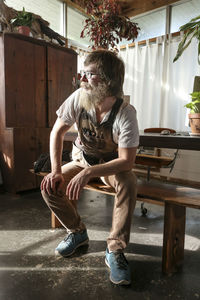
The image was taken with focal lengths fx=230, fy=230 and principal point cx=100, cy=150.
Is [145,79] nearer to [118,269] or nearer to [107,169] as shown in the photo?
[107,169]

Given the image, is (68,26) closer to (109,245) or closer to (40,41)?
(40,41)

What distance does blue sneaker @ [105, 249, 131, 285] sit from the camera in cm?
117

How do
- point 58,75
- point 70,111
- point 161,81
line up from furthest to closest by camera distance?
point 161,81, point 58,75, point 70,111

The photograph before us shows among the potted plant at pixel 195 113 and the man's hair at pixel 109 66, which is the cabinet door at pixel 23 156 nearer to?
the man's hair at pixel 109 66

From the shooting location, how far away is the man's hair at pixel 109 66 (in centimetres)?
130

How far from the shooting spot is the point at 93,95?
4.50ft

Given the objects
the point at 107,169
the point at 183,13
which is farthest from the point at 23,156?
the point at 183,13

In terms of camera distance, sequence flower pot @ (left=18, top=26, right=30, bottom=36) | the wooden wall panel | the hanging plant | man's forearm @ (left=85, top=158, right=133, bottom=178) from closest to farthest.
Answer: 1. man's forearm @ (left=85, top=158, right=133, bottom=178)
2. the hanging plant
3. the wooden wall panel
4. flower pot @ (left=18, top=26, right=30, bottom=36)

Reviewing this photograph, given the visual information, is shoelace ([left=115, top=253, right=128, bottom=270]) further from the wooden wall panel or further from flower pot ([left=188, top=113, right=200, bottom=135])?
the wooden wall panel

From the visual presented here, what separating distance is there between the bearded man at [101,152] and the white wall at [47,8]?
2.77m

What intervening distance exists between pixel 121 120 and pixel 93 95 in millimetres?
241

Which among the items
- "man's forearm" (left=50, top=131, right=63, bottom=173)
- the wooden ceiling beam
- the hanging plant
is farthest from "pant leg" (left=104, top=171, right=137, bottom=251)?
the wooden ceiling beam

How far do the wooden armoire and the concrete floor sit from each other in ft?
2.28

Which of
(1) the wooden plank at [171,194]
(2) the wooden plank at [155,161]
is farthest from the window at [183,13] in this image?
(1) the wooden plank at [171,194]
